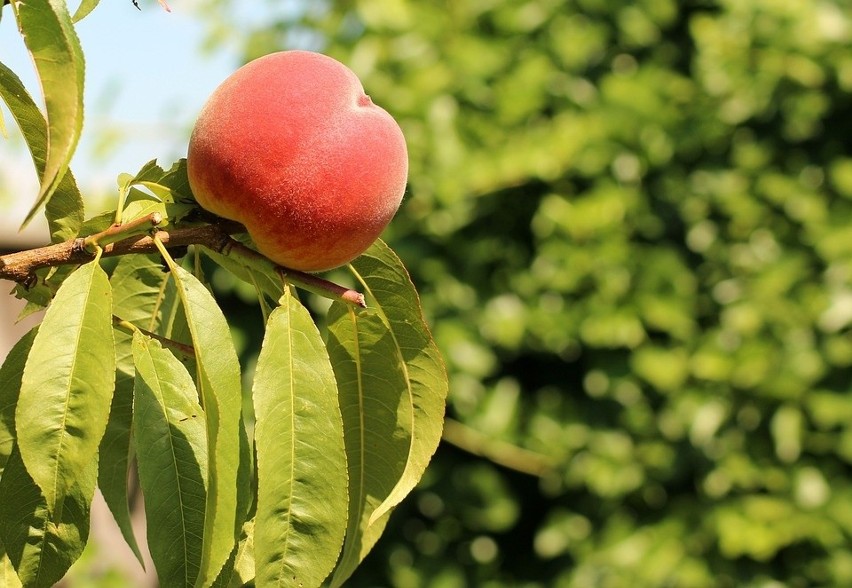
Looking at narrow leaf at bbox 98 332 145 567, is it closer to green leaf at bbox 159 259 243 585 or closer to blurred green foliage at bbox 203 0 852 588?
green leaf at bbox 159 259 243 585

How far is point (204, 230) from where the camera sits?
1.99ft

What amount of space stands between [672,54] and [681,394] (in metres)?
0.70

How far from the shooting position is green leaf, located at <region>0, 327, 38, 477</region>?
584 mm

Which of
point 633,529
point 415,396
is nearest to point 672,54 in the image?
point 633,529

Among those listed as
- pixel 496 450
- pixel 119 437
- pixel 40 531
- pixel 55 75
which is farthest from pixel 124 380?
pixel 496 450

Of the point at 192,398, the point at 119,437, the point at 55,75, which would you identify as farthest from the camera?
the point at 119,437

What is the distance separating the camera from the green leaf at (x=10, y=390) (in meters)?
0.58

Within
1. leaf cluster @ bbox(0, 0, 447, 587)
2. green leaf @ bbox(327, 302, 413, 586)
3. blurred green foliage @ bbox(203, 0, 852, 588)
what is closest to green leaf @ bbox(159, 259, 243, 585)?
leaf cluster @ bbox(0, 0, 447, 587)

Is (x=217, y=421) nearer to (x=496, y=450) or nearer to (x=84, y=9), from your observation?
(x=84, y=9)

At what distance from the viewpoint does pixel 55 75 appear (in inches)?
18.4

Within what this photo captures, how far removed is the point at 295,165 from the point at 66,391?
176 mm

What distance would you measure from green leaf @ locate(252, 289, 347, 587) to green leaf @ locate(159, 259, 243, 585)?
0.01 meters

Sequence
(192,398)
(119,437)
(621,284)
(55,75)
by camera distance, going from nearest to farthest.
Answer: (55,75), (192,398), (119,437), (621,284)

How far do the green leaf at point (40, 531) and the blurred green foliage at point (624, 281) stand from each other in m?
1.41
